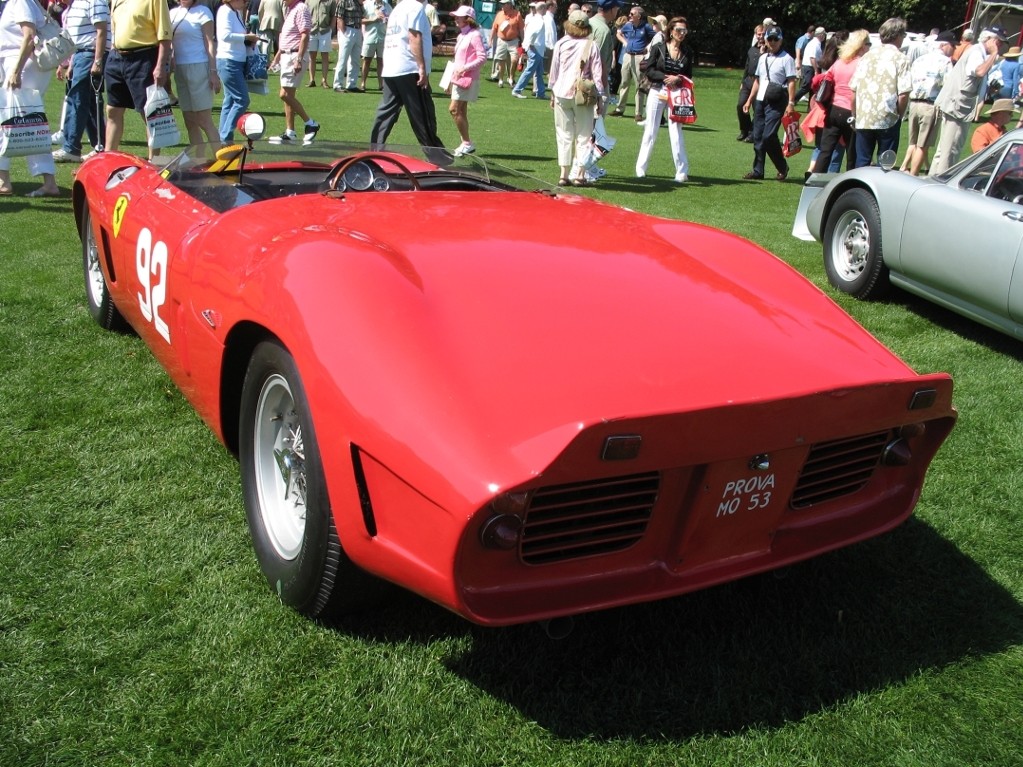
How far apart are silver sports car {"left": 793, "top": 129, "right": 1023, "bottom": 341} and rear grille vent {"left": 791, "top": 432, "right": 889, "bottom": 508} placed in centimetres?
294

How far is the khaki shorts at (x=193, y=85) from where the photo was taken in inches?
321

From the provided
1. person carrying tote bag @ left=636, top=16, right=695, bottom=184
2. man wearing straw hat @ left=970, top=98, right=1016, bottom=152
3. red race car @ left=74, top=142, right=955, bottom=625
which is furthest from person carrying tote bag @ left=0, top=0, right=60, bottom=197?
man wearing straw hat @ left=970, top=98, right=1016, bottom=152

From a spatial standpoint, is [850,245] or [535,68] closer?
[850,245]

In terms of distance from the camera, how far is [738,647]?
102 inches

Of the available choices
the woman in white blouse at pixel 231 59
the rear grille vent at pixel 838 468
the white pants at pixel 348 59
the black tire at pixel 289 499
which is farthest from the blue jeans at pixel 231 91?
the white pants at pixel 348 59

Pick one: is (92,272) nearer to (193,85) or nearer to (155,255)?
(155,255)

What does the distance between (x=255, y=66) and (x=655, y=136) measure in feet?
14.3

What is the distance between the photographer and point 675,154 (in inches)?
426

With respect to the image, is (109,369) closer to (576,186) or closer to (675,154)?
(576,186)

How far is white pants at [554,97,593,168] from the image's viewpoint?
952 cm

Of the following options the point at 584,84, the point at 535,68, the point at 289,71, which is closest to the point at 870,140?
Answer: the point at 584,84

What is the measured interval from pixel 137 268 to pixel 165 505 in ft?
3.71

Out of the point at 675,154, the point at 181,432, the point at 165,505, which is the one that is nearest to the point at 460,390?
the point at 165,505

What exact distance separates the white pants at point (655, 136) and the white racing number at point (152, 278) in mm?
7558
